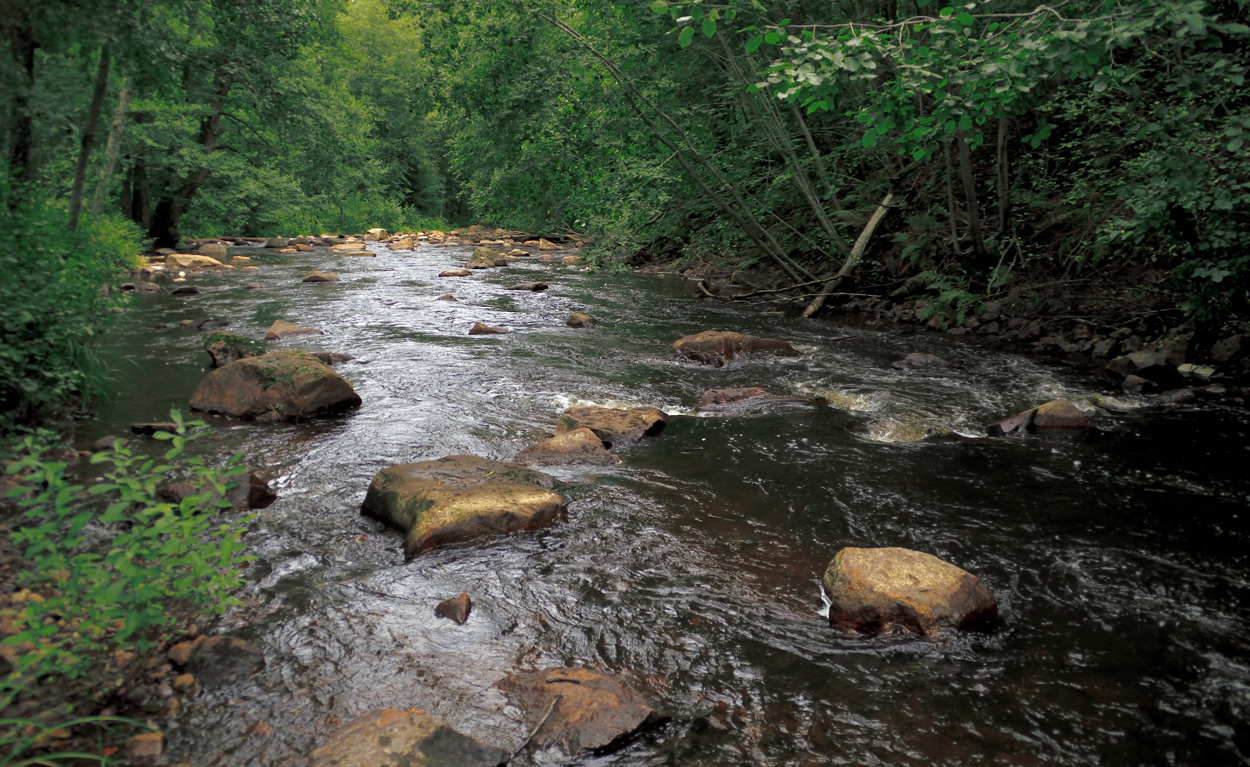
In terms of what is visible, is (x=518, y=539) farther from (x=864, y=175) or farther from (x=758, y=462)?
(x=864, y=175)

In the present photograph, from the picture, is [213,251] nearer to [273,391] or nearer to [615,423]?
[273,391]

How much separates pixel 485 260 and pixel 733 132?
430 inches

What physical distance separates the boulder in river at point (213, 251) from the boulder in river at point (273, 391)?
671 inches

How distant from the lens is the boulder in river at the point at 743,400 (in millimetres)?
7691

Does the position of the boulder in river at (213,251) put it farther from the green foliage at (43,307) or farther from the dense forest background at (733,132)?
the green foliage at (43,307)

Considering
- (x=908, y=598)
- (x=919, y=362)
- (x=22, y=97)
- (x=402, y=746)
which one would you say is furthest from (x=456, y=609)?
(x=919, y=362)

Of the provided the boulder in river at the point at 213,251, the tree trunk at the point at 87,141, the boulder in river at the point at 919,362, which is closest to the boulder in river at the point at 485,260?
the boulder in river at the point at 213,251

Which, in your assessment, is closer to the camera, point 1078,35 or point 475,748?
point 475,748

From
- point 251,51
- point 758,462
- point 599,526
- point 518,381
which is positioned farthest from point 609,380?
point 251,51

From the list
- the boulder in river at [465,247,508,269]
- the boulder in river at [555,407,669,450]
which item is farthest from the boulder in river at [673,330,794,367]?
the boulder in river at [465,247,508,269]

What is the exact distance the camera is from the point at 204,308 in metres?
13.0

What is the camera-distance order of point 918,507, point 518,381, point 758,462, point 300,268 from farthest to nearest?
point 300,268, point 518,381, point 758,462, point 918,507

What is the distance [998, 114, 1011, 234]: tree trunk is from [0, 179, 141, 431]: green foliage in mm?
11478

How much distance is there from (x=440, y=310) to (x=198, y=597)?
434 inches
